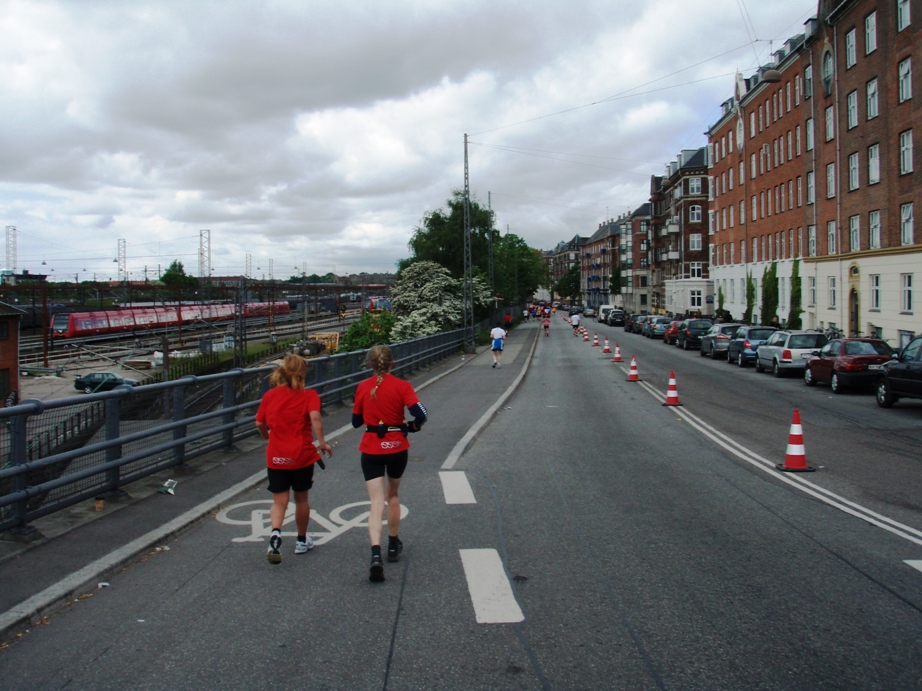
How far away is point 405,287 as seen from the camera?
54531 mm

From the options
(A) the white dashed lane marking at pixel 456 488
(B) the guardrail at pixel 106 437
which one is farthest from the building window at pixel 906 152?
(B) the guardrail at pixel 106 437

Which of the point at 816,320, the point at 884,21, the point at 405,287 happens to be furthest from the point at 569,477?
the point at 405,287

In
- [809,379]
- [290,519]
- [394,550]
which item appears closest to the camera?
[394,550]

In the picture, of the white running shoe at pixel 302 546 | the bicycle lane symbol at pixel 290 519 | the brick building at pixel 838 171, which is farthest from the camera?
the brick building at pixel 838 171

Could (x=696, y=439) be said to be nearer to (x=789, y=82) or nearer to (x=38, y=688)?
(x=38, y=688)

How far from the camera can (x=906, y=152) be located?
33.2 meters

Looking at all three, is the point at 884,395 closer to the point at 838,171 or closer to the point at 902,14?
the point at 902,14

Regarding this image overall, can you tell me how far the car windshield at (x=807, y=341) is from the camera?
2728cm

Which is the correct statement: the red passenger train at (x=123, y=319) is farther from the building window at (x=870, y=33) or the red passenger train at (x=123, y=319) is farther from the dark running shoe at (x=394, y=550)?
the dark running shoe at (x=394, y=550)

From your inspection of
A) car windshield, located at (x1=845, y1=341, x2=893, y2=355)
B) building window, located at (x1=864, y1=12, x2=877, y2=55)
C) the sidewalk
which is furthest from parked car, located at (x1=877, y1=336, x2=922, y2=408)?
building window, located at (x1=864, y1=12, x2=877, y2=55)

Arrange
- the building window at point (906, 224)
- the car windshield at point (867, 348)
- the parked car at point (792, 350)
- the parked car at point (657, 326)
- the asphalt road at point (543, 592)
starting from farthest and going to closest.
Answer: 1. the parked car at point (657, 326)
2. the building window at point (906, 224)
3. the parked car at point (792, 350)
4. the car windshield at point (867, 348)
5. the asphalt road at point (543, 592)

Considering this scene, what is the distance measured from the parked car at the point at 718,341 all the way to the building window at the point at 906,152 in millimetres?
9238

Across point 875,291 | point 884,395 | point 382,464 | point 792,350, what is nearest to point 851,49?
point 875,291

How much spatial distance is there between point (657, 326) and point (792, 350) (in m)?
32.0
